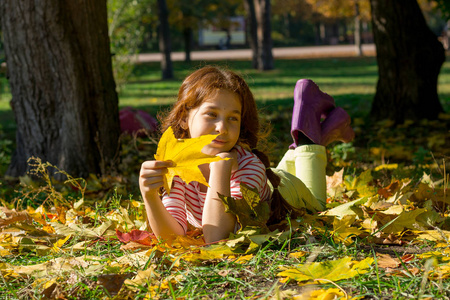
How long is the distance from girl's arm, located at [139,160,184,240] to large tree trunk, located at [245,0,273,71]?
1638 centimetres

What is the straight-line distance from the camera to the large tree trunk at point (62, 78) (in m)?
3.82

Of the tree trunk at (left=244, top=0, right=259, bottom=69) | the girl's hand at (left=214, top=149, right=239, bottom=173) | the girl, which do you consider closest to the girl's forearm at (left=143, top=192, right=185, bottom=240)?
the girl

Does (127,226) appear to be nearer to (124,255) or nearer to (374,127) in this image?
(124,255)

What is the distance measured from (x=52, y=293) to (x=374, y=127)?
474 centimetres

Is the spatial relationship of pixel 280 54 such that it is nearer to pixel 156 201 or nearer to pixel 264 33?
pixel 264 33

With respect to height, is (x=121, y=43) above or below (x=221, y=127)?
above

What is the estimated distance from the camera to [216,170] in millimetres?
2252

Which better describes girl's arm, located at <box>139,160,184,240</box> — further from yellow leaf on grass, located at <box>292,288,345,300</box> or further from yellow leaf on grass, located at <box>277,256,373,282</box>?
yellow leaf on grass, located at <box>292,288,345,300</box>

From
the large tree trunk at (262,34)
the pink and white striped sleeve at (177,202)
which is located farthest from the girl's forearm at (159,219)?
the large tree trunk at (262,34)

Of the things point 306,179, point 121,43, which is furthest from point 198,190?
point 121,43

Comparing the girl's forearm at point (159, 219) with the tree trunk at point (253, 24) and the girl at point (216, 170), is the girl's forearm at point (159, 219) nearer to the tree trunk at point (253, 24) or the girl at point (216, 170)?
the girl at point (216, 170)

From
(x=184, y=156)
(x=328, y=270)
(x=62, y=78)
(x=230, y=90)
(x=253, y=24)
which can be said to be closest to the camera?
(x=328, y=270)

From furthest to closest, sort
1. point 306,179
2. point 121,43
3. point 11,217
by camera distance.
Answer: point 121,43
point 306,179
point 11,217

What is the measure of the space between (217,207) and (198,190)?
11.2 inches
